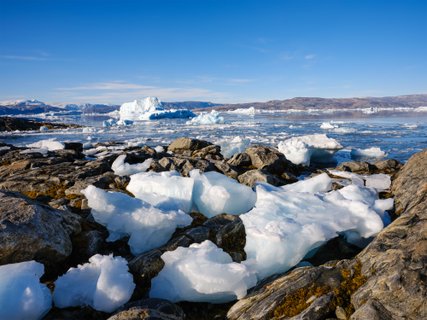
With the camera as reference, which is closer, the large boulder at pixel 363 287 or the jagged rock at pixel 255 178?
the large boulder at pixel 363 287

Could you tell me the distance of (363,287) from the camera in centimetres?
352

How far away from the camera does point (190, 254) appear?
15.9ft

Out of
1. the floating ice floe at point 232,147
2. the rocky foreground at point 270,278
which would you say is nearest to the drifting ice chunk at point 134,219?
the rocky foreground at point 270,278

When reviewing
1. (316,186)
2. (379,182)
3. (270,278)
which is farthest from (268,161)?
(270,278)

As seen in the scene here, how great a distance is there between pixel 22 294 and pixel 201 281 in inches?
82.8

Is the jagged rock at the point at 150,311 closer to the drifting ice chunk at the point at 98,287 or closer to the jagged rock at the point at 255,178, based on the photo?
the drifting ice chunk at the point at 98,287

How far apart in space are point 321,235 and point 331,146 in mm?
13848

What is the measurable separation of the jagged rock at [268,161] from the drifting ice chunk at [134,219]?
564 cm

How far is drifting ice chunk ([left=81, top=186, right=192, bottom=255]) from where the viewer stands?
5773 millimetres

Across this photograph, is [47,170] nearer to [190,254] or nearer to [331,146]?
[190,254]

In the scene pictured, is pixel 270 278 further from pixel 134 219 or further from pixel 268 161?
pixel 268 161

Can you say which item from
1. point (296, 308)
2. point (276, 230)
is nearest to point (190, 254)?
point (276, 230)

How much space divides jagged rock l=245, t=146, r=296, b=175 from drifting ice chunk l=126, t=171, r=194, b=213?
4.38 meters

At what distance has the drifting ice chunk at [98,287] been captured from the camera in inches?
164
